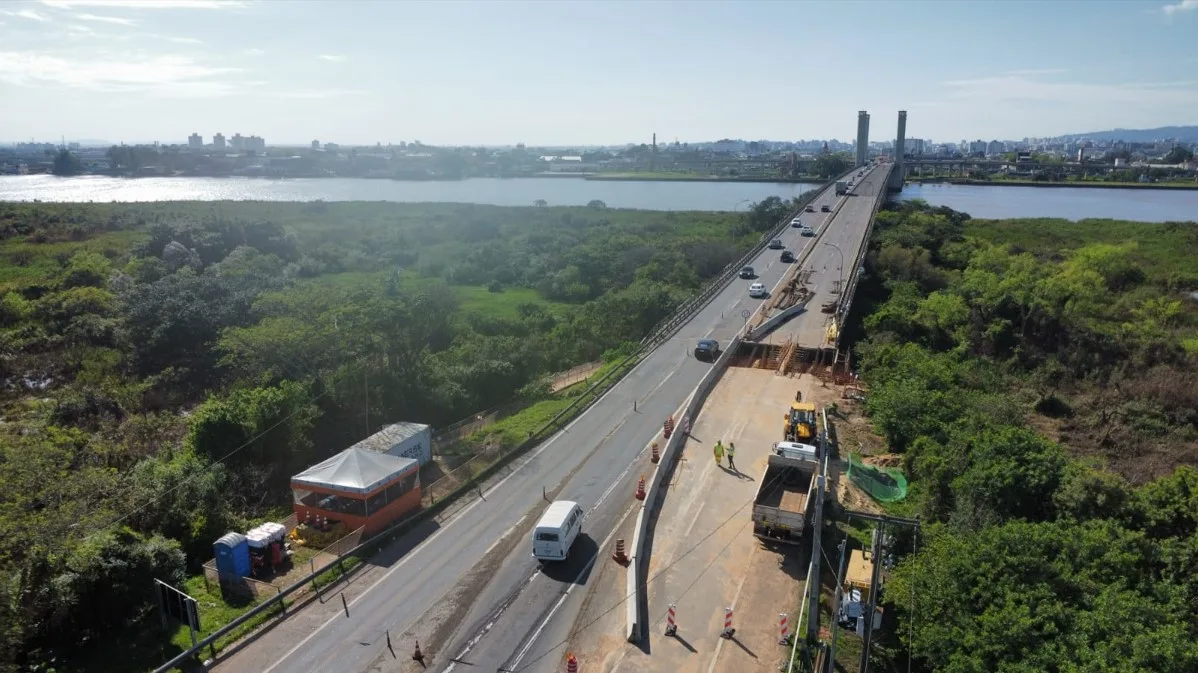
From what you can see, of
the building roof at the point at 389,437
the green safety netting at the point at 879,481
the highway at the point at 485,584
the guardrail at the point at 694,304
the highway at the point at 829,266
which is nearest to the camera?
the highway at the point at 485,584

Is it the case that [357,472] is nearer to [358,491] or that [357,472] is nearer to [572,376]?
[358,491]

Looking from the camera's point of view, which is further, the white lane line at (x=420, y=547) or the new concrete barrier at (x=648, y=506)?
the new concrete barrier at (x=648, y=506)

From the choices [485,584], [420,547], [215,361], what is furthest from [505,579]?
[215,361]

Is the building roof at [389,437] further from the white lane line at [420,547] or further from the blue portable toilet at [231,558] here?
the blue portable toilet at [231,558]

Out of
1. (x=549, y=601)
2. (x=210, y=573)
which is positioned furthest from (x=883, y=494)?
(x=210, y=573)

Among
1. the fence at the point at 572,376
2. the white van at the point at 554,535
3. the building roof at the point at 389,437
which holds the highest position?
the building roof at the point at 389,437

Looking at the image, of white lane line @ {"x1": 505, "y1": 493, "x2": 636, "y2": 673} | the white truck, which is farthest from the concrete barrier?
white lane line @ {"x1": 505, "y1": 493, "x2": 636, "y2": 673}

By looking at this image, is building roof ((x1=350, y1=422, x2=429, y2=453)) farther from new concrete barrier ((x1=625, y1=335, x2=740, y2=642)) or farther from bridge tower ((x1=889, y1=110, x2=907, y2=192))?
bridge tower ((x1=889, y1=110, x2=907, y2=192))

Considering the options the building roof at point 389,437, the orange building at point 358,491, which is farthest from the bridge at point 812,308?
the orange building at point 358,491
